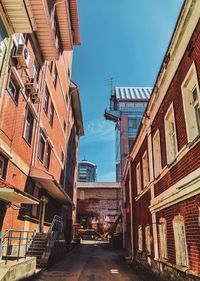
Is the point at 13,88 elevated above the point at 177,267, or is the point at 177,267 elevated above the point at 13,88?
the point at 13,88

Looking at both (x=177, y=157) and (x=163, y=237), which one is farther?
(x=163, y=237)

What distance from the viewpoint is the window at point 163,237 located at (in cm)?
805

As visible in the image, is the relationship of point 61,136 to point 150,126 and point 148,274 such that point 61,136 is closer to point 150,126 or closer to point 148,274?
point 150,126

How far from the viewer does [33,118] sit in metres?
13.0

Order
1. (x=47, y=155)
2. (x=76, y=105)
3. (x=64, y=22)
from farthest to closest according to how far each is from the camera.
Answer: (x=76, y=105) → (x=64, y=22) → (x=47, y=155)

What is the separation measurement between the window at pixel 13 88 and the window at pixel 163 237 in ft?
23.9

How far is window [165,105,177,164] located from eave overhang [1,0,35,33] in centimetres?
505

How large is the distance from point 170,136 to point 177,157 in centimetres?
138

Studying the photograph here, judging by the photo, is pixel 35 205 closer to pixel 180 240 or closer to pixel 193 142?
pixel 180 240

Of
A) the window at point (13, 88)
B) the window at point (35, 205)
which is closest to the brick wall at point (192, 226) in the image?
the window at point (13, 88)

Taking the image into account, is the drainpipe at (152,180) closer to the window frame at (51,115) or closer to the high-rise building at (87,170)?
the window frame at (51,115)

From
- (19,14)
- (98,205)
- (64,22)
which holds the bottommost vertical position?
(98,205)

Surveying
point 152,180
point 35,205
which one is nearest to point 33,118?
point 35,205

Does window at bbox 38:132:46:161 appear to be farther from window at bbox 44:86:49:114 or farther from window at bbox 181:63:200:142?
window at bbox 181:63:200:142
